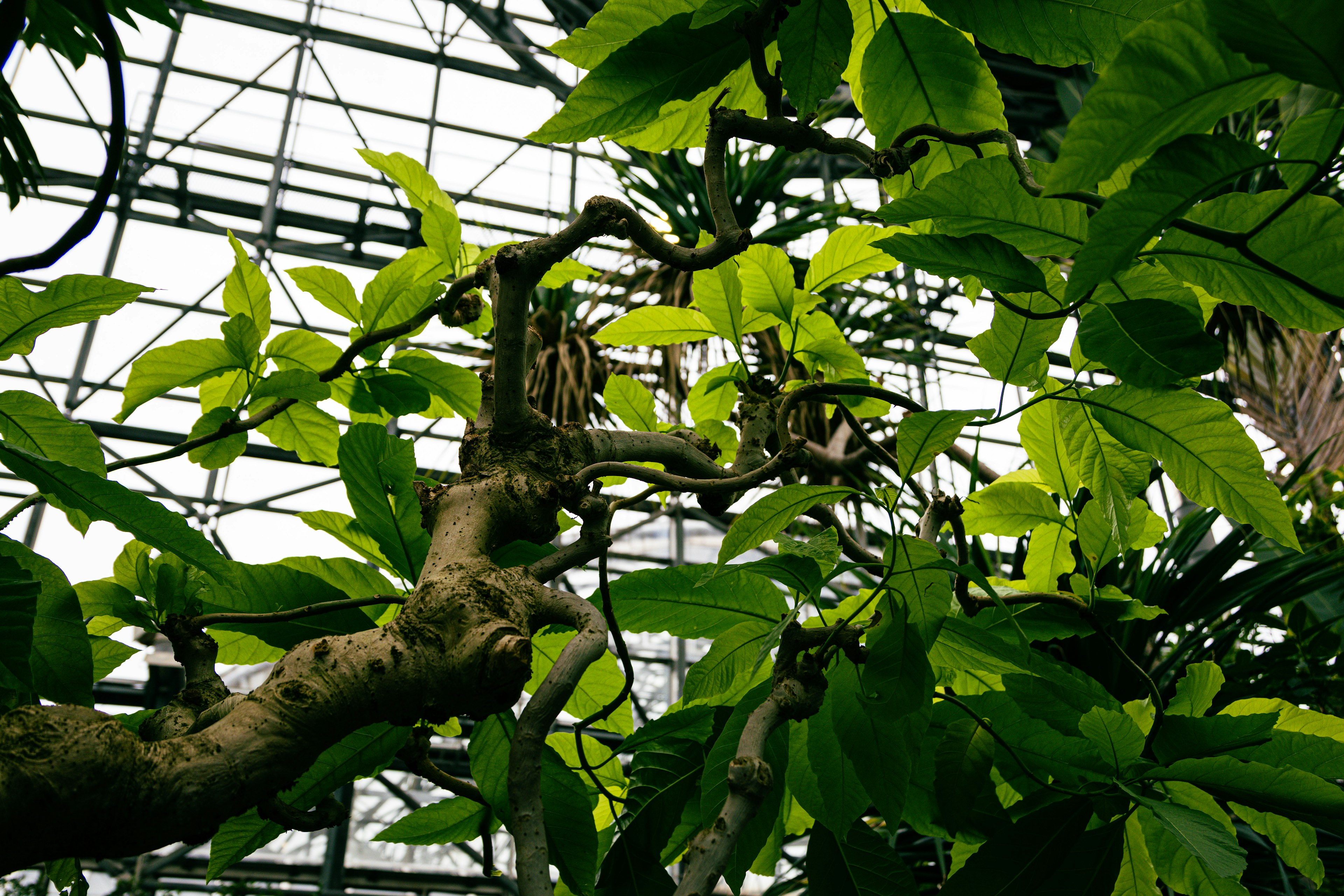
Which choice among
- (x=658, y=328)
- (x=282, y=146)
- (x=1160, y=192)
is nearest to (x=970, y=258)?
(x=1160, y=192)

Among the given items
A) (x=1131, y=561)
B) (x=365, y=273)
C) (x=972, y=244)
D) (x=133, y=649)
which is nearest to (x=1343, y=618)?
(x=1131, y=561)

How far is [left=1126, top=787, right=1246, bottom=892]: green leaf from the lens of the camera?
1.24ft

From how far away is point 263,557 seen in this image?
18.9ft

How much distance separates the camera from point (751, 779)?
1.30ft

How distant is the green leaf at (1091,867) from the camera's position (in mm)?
479

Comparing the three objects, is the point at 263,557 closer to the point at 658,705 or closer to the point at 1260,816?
the point at 658,705

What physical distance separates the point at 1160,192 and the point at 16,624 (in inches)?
18.3

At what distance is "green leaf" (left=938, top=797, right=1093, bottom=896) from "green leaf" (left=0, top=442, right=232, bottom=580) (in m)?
0.40

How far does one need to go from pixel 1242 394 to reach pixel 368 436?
369cm

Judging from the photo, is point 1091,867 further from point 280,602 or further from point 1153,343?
point 280,602

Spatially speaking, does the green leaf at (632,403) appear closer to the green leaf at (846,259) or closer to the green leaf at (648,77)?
the green leaf at (846,259)

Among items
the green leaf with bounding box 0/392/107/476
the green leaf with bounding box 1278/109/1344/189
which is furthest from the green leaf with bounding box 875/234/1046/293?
the green leaf with bounding box 0/392/107/476

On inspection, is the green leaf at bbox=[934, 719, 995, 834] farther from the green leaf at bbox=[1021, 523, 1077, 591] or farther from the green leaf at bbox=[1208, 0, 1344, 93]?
the green leaf at bbox=[1208, 0, 1344, 93]

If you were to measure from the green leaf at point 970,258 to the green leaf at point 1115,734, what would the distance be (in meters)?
0.21
